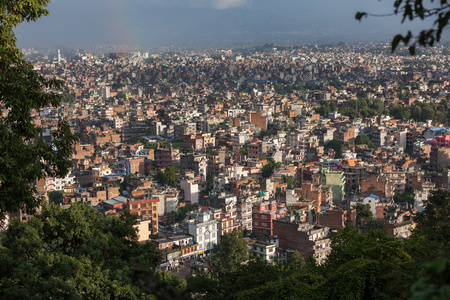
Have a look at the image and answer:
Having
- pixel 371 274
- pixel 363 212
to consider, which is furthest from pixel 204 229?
pixel 371 274

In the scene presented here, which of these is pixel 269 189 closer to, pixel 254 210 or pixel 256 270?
pixel 254 210

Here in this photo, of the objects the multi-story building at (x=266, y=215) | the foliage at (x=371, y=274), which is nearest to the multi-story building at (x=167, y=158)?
the multi-story building at (x=266, y=215)

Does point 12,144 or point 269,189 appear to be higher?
point 12,144

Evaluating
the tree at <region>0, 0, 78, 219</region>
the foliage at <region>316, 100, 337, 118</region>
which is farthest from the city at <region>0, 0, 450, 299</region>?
the foliage at <region>316, 100, 337, 118</region>

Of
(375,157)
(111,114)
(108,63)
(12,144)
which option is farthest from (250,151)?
(108,63)

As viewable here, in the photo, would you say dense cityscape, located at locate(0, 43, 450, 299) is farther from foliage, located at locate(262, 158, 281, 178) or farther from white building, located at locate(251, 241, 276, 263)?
foliage, located at locate(262, 158, 281, 178)

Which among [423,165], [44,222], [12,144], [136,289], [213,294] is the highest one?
[12,144]

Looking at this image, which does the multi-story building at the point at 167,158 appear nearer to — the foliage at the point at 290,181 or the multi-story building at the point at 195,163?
the multi-story building at the point at 195,163
